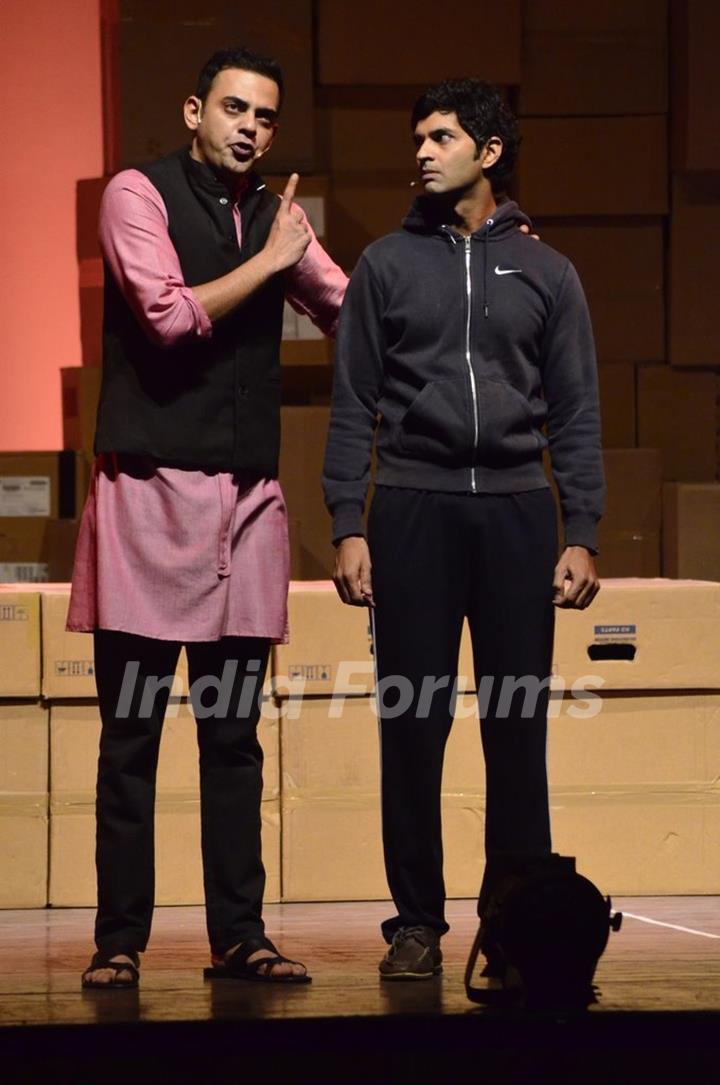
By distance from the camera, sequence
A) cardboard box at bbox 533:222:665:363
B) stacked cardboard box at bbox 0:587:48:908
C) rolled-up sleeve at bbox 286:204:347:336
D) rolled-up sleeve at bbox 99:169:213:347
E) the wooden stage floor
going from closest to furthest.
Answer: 1. the wooden stage floor
2. rolled-up sleeve at bbox 99:169:213:347
3. rolled-up sleeve at bbox 286:204:347:336
4. stacked cardboard box at bbox 0:587:48:908
5. cardboard box at bbox 533:222:665:363

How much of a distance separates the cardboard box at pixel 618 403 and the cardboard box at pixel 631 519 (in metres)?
0.12

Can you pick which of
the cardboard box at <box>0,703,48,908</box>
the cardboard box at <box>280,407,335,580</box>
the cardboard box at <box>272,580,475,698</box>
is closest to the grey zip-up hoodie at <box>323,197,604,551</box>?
the cardboard box at <box>272,580,475,698</box>

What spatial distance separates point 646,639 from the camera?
328 cm

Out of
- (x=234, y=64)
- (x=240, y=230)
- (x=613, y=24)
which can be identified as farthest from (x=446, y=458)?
(x=613, y=24)

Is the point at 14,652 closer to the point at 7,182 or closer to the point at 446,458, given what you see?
the point at 446,458

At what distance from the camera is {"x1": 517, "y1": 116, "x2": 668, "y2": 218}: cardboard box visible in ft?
12.7

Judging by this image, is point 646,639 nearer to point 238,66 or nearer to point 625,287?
point 625,287

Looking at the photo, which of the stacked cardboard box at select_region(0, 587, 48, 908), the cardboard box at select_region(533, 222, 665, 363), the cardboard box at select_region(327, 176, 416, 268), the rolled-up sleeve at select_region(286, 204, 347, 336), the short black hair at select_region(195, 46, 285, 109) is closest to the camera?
the short black hair at select_region(195, 46, 285, 109)

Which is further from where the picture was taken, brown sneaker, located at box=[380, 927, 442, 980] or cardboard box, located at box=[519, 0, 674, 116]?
cardboard box, located at box=[519, 0, 674, 116]

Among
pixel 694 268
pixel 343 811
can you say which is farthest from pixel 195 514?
pixel 694 268

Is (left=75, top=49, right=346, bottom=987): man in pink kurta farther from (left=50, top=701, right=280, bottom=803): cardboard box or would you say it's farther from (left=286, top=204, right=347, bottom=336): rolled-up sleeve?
(left=50, top=701, right=280, bottom=803): cardboard box

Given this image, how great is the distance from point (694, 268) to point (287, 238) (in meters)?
1.78

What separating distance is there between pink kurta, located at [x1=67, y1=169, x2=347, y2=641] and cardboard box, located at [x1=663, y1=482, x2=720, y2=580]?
157cm

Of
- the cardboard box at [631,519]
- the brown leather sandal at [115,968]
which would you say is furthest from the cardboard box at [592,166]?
the brown leather sandal at [115,968]
